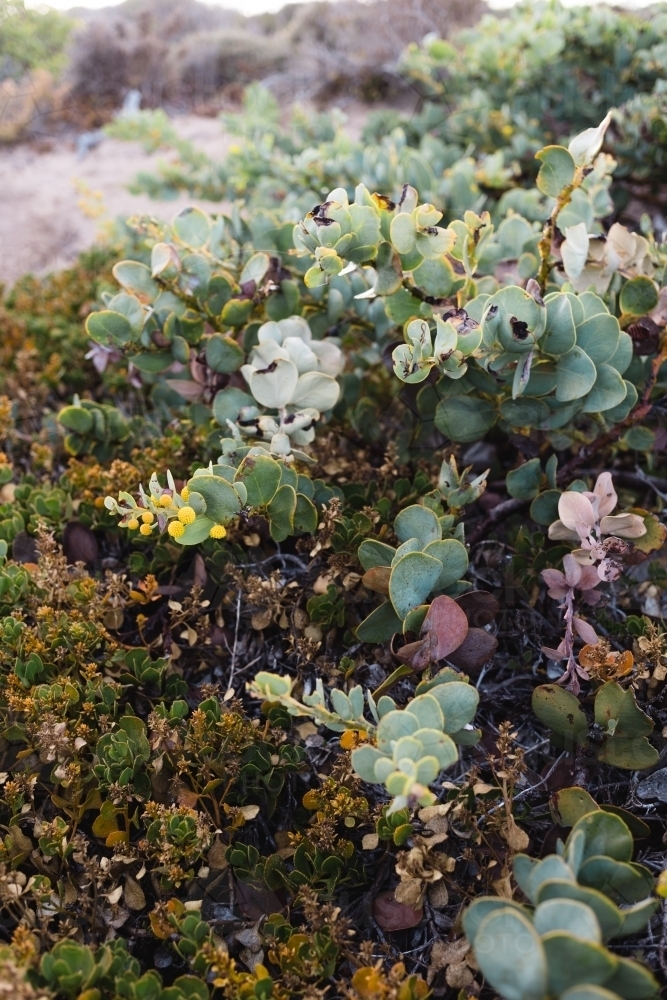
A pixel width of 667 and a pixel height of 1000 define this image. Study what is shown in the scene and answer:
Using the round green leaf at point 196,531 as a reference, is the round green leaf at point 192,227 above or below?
above

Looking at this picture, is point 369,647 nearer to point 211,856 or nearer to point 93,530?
point 211,856

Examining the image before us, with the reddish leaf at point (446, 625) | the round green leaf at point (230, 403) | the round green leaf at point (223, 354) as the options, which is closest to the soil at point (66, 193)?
the round green leaf at point (223, 354)

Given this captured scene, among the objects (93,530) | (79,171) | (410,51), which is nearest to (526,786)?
(93,530)

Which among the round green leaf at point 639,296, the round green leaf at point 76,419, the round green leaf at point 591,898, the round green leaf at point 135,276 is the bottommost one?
the round green leaf at point 591,898

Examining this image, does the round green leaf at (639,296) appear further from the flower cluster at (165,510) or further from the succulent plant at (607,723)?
the flower cluster at (165,510)

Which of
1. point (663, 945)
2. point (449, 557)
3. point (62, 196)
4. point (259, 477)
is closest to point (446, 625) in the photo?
point (449, 557)

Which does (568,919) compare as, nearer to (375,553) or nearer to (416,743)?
(416,743)
